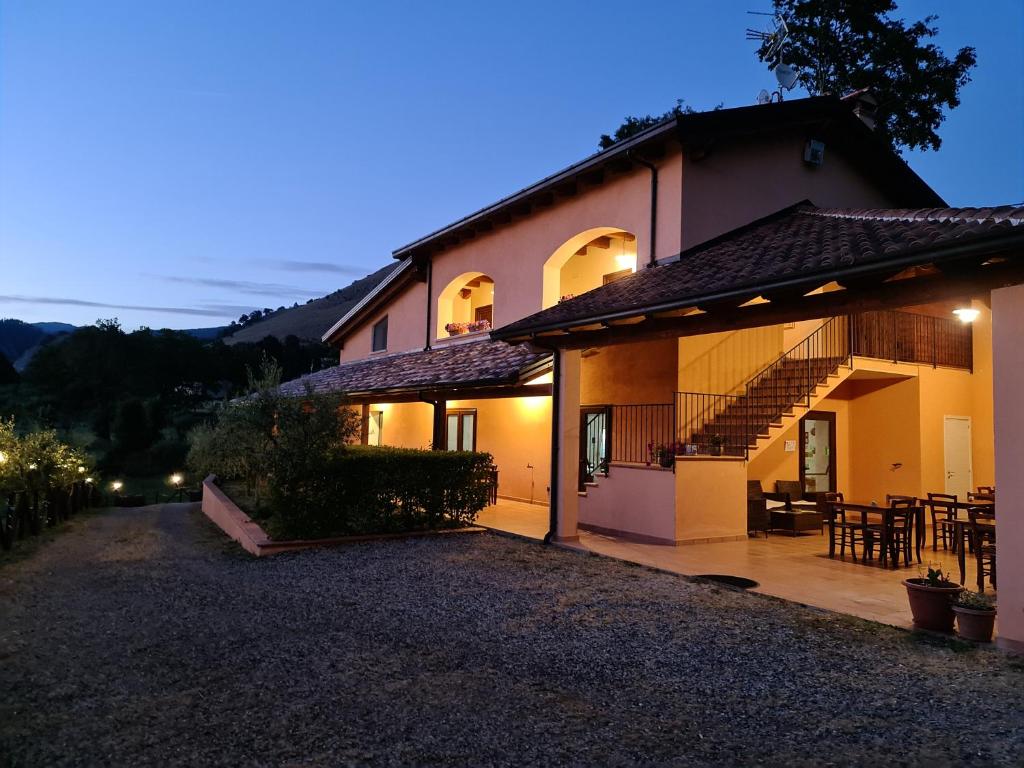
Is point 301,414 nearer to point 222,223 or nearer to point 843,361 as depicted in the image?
point 843,361

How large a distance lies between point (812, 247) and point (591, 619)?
16.3ft

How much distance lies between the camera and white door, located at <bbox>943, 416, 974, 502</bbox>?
13.6m

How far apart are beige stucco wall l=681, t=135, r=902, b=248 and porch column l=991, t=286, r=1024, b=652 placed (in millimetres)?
6368

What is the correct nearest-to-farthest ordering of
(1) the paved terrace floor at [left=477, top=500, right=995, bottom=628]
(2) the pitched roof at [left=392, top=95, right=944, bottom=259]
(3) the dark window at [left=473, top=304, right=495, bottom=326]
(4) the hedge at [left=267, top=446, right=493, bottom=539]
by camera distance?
(1) the paved terrace floor at [left=477, top=500, right=995, bottom=628], (4) the hedge at [left=267, top=446, right=493, bottom=539], (2) the pitched roof at [left=392, top=95, right=944, bottom=259], (3) the dark window at [left=473, top=304, right=495, bottom=326]

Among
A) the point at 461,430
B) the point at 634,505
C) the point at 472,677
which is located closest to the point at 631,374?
the point at 634,505

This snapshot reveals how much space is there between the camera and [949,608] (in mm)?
5719

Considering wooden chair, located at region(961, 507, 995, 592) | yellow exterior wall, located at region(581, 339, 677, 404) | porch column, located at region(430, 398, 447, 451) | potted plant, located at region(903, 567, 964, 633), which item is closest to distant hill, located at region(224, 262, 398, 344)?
porch column, located at region(430, 398, 447, 451)

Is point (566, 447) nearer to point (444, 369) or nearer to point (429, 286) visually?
point (444, 369)

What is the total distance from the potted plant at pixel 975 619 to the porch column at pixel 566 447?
515cm

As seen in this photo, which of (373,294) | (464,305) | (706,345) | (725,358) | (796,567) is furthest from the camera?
(373,294)

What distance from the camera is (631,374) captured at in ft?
42.3

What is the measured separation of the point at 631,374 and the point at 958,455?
6.95m

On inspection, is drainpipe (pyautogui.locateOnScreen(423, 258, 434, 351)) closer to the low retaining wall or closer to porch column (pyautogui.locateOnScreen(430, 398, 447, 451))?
porch column (pyautogui.locateOnScreen(430, 398, 447, 451))

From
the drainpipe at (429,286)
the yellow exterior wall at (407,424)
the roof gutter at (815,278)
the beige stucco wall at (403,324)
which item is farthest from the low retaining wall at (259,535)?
the beige stucco wall at (403,324)
